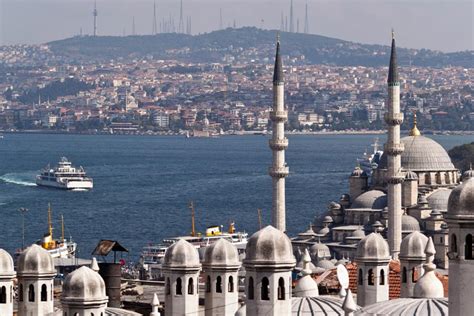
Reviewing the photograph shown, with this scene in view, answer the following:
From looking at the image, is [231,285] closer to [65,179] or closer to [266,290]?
[266,290]

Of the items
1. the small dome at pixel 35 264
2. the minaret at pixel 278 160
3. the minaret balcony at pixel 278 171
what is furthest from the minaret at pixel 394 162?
the small dome at pixel 35 264

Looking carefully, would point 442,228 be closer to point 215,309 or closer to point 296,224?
point 296,224

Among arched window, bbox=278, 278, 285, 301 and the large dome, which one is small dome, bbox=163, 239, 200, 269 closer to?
arched window, bbox=278, 278, 285, 301

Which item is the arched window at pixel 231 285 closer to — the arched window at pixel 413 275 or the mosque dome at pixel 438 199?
the arched window at pixel 413 275

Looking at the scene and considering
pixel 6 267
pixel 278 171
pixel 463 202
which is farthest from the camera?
pixel 278 171

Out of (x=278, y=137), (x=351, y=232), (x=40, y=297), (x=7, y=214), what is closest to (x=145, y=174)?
(x=7, y=214)

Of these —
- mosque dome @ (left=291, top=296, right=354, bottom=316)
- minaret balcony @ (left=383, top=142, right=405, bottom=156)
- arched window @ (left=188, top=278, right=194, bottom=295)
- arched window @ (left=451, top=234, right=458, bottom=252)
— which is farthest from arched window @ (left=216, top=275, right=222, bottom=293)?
minaret balcony @ (left=383, top=142, right=405, bottom=156)

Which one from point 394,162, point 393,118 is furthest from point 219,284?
point 394,162
